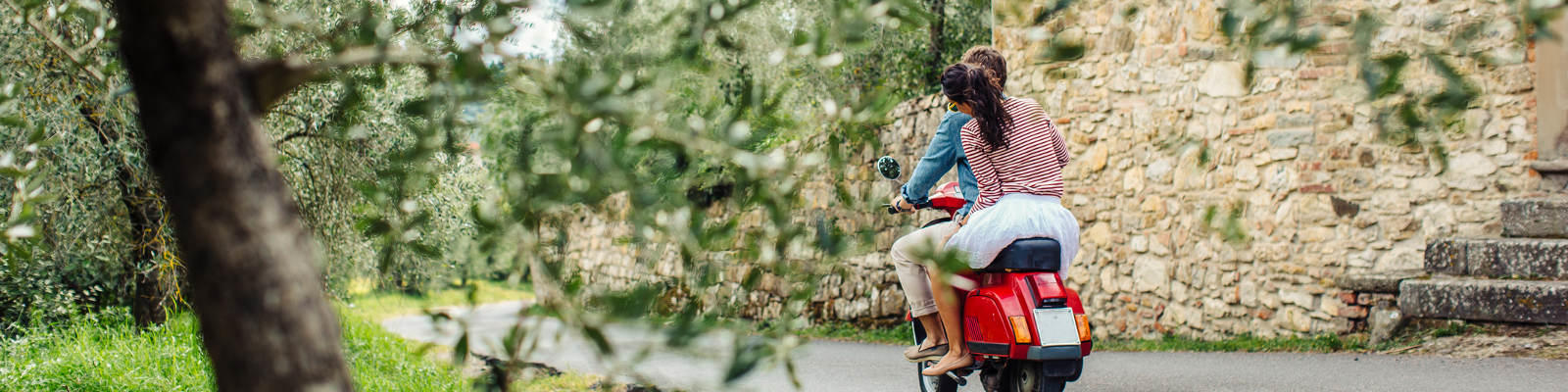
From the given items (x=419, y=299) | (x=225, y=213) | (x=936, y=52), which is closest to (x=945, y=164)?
(x=419, y=299)

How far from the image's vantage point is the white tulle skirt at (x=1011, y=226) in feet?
14.2

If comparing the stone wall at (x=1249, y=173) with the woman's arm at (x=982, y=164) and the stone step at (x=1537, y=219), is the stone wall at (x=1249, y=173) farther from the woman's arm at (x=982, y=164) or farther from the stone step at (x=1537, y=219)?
the woman's arm at (x=982, y=164)

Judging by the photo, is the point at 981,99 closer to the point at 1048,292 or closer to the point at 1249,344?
the point at 1048,292

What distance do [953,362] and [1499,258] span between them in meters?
4.35

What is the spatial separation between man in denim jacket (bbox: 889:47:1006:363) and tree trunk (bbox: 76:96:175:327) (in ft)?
13.7

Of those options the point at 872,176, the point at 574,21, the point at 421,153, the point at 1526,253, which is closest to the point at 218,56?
the point at 421,153

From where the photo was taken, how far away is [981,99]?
174 inches

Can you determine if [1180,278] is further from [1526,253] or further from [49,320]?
[49,320]

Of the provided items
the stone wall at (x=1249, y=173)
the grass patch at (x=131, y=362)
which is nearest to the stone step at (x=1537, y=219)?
the stone wall at (x=1249, y=173)

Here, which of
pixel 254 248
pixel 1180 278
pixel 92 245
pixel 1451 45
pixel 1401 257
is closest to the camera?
pixel 254 248

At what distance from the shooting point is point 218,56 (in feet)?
5.42

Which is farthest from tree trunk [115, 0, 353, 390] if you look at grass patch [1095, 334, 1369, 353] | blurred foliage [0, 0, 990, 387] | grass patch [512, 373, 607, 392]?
grass patch [1095, 334, 1369, 353]

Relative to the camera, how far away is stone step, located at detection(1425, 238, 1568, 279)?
22.4 feet

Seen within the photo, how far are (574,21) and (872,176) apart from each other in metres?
8.43
